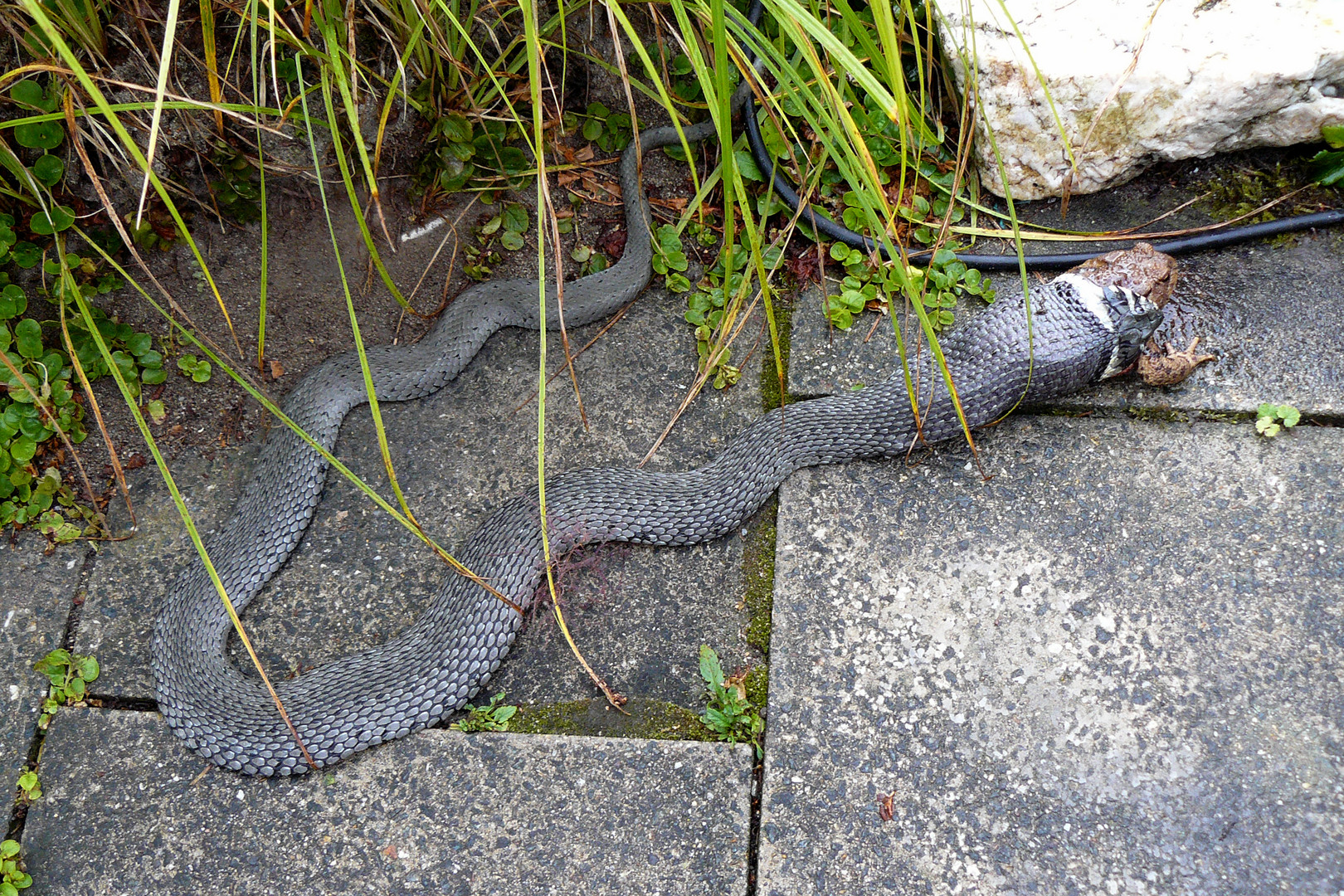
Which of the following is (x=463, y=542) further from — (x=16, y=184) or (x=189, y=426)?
(x=16, y=184)

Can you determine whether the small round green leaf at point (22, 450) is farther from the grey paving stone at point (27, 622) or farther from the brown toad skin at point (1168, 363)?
the brown toad skin at point (1168, 363)

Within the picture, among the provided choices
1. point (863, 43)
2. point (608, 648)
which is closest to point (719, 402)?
point (608, 648)

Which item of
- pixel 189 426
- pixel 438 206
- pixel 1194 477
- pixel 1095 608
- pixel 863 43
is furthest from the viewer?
pixel 438 206

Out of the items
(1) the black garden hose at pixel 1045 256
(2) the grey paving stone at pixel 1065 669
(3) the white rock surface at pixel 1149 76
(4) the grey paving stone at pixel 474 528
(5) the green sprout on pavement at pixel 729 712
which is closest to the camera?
(2) the grey paving stone at pixel 1065 669

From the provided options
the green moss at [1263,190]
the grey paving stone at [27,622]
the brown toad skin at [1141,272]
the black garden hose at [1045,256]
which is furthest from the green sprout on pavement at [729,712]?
the green moss at [1263,190]

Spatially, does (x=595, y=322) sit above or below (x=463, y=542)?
above

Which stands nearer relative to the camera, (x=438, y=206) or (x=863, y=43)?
(x=863, y=43)

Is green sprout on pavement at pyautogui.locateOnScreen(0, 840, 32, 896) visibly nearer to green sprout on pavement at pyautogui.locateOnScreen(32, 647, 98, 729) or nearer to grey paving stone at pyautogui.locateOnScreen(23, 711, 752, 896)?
grey paving stone at pyautogui.locateOnScreen(23, 711, 752, 896)
